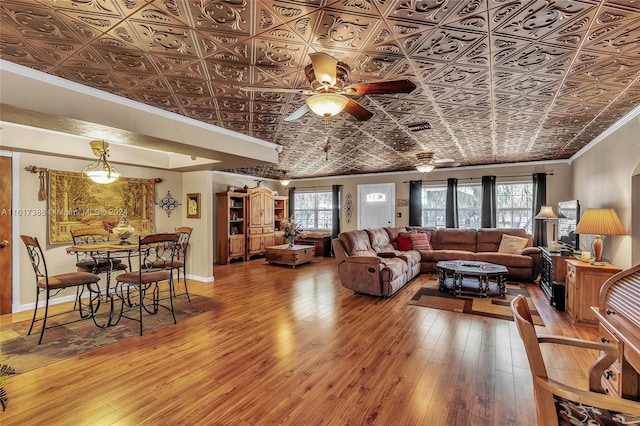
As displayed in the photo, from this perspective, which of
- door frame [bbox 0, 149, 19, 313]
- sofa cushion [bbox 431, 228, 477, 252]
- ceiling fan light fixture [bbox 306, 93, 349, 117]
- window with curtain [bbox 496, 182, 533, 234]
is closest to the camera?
ceiling fan light fixture [bbox 306, 93, 349, 117]

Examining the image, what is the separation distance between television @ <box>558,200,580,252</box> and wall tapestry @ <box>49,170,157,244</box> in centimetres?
723

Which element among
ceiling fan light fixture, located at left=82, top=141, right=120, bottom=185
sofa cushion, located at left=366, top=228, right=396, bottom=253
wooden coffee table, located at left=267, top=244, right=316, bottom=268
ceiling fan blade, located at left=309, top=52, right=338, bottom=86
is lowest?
wooden coffee table, located at left=267, top=244, right=316, bottom=268

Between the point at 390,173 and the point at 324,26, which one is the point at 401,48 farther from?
the point at 390,173

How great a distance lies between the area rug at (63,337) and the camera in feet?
8.93

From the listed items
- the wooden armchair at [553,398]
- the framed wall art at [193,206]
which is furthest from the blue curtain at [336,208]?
the wooden armchair at [553,398]

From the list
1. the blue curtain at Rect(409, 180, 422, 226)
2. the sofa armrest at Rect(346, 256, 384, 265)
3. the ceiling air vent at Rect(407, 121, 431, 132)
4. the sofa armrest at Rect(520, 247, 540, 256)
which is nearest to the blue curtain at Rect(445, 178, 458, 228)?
the blue curtain at Rect(409, 180, 422, 226)

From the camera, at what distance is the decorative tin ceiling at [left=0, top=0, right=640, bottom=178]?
Result: 5.51 ft

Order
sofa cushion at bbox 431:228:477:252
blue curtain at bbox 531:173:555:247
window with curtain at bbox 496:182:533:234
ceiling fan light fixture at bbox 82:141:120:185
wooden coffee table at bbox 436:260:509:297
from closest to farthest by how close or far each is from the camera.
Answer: ceiling fan light fixture at bbox 82:141:120:185, wooden coffee table at bbox 436:260:509:297, blue curtain at bbox 531:173:555:247, sofa cushion at bbox 431:228:477:252, window with curtain at bbox 496:182:533:234

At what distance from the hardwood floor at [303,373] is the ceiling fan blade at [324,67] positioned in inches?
91.7

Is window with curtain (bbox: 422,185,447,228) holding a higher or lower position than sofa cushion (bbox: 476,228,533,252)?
higher

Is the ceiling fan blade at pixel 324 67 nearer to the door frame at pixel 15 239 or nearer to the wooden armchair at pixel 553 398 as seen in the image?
the wooden armchair at pixel 553 398

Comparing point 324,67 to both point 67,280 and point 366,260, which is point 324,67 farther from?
point 67,280

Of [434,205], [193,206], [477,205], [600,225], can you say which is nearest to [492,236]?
[477,205]

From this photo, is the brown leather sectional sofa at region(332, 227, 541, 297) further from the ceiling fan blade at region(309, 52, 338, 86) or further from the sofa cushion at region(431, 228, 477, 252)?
the ceiling fan blade at region(309, 52, 338, 86)
